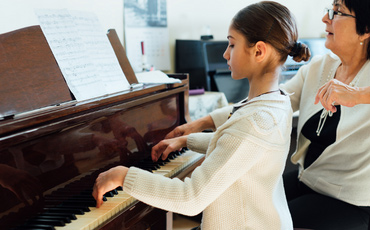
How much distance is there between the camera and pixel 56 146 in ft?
4.20

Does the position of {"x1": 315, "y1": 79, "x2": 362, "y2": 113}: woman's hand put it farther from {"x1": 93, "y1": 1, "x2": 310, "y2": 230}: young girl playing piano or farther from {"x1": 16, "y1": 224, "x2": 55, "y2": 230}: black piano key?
{"x1": 16, "y1": 224, "x2": 55, "y2": 230}: black piano key

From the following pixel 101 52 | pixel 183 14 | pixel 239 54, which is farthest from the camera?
pixel 183 14

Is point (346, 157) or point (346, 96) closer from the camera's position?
point (346, 96)

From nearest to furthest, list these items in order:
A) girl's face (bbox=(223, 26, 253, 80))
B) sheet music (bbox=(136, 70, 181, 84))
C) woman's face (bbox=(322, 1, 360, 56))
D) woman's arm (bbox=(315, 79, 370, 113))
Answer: girl's face (bbox=(223, 26, 253, 80)) < woman's arm (bbox=(315, 79, 370, 113)) < woman's face (bbox=(322, 1, 360, 56)) < sheet music (bbox=(136, 70, 181, 84))

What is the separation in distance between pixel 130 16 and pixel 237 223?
2.01 metres

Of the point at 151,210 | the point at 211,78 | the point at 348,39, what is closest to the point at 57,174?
the point at 151,210

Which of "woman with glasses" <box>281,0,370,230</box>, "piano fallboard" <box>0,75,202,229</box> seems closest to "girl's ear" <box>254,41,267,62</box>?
"woman with glasses" <box>281,0,370,230</box>

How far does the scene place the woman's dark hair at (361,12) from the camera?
5.52 ft

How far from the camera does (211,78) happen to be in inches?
128

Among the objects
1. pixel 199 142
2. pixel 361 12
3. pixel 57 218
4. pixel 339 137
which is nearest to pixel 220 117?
pixel 199 142

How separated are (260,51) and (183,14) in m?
2.11

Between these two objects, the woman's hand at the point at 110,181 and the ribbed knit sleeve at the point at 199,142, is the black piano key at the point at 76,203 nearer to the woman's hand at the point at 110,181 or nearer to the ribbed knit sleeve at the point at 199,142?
the woman's hand at the point at 110,181

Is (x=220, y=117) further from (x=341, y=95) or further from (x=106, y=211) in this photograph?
(x=106, y=211)

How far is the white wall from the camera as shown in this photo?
223 centimetres
